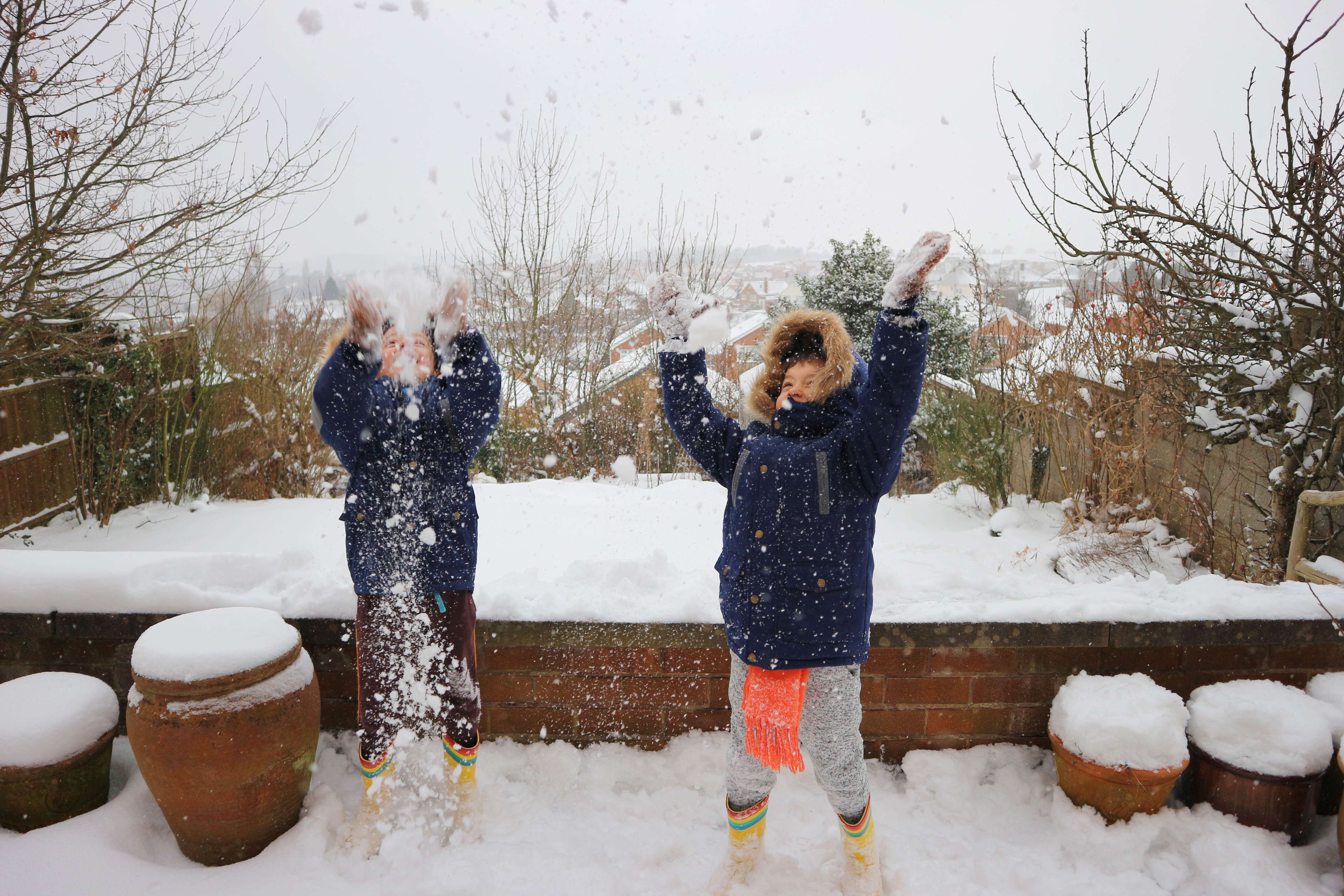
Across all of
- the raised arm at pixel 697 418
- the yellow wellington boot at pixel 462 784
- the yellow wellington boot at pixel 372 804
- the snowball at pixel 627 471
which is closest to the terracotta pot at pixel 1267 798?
the raised arm at pixel 697 418

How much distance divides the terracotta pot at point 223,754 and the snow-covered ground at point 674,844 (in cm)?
10

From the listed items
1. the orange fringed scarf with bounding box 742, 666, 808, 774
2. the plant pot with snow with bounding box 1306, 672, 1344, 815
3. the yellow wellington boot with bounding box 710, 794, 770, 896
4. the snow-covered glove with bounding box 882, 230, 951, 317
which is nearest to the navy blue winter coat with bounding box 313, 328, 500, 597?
the orange fringed scarf with bounding box 742, 666, 808, 774

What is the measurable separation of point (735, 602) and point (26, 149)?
14.3 feet

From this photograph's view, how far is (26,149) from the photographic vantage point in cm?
358

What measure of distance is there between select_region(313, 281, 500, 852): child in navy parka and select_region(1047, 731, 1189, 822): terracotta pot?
1942 mm

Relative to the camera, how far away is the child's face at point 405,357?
2.00m

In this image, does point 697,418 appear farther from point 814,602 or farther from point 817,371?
point 814,602

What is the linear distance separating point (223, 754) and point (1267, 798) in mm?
3068

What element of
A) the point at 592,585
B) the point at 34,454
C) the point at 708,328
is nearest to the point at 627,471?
the point at 34,454

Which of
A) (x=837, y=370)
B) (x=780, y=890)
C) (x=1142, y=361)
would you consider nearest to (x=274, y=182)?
(x=837, y=370)

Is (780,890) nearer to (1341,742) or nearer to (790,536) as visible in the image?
(790,536)

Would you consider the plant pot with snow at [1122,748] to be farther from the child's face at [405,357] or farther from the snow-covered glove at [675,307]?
the child's face at [405,357]

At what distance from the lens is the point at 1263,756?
213 cm

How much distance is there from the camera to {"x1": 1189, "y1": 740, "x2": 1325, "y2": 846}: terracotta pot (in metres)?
2.11
